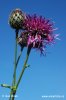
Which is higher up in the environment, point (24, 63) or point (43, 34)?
point (43, 34)

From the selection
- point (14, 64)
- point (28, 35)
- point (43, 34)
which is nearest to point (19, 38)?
point (28, 35)

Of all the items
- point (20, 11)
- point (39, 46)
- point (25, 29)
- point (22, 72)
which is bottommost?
point (22, 72)

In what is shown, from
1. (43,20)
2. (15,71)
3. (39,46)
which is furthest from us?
(43,20)

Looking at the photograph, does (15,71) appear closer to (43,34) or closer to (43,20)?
(43,34)
